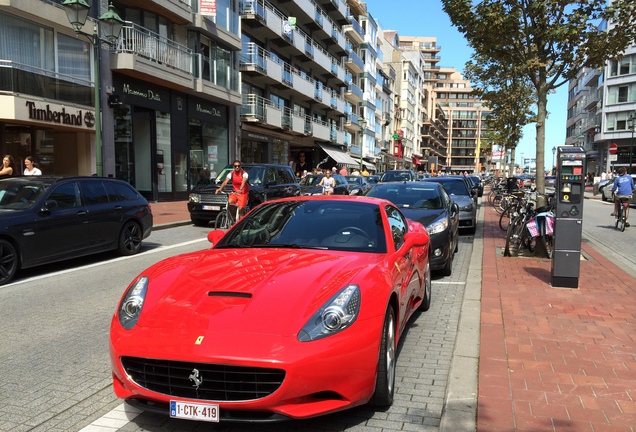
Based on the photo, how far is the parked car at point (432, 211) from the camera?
8.03 m

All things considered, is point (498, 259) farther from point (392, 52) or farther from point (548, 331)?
point (392, 52)

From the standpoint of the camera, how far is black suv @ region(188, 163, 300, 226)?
15336 mm

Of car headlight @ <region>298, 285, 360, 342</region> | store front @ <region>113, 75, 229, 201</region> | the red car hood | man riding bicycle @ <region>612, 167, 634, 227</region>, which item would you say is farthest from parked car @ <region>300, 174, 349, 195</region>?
car headlight @ <region>298, 285, 360, 342</region>

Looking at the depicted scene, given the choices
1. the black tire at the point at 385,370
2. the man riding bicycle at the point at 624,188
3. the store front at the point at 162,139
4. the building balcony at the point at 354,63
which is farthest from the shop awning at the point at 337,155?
the black tire at the point at 385,370

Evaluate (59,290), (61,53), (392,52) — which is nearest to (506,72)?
(59,290)

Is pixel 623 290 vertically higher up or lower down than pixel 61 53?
Result: lower down

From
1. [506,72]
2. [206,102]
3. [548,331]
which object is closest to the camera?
[548,331]

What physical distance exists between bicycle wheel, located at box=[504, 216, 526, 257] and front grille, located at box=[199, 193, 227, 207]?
8389 mm

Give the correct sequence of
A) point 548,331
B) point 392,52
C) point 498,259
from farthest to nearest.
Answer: point 392,52, point 498,259, point 548,331

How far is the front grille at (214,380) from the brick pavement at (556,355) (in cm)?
144

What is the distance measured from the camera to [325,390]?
2910mm

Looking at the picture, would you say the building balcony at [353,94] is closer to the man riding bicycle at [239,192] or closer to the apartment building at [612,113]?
the apartment building at [612,113]

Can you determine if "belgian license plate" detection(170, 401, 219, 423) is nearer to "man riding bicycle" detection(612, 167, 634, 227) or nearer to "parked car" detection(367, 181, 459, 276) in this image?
"parked car" detection(367, 181, 459, 276)

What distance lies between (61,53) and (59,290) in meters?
14.2
